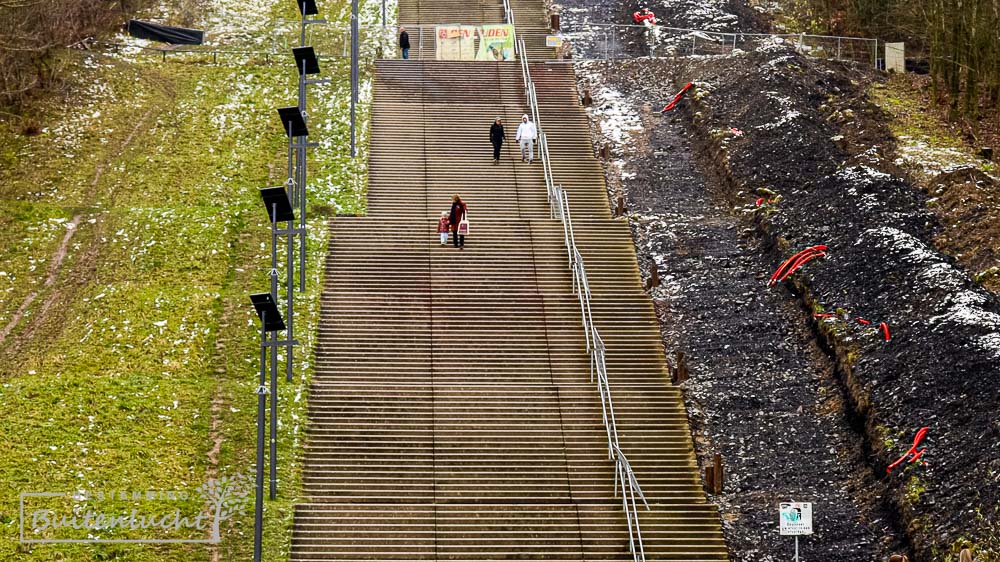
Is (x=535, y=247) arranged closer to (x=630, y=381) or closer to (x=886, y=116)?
(x=630, y=381)

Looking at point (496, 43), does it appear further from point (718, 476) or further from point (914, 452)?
point (914, 452)

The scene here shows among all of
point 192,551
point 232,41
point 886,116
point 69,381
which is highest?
point 232,41

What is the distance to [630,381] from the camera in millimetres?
29703

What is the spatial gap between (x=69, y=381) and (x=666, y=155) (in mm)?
17719

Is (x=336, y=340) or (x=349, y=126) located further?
(x=349, y=126)

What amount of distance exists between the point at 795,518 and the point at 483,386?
846 centimetres

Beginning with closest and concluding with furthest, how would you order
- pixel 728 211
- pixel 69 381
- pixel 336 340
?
pixel 69 381 < pixel 336 340 < pixel 728 211

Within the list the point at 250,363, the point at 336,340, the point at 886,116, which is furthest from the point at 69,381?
the point at 886,116

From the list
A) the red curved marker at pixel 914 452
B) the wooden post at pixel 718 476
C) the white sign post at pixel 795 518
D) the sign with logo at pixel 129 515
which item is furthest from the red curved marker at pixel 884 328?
the sign with logo at pixel 129 515

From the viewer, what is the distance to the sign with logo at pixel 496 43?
44.7 meters

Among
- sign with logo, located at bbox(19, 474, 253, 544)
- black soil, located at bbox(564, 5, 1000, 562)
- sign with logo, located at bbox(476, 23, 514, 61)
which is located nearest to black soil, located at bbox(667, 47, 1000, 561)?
black soil, located at bbox(564, 5, 1000, 562)

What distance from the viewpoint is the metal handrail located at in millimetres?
25531

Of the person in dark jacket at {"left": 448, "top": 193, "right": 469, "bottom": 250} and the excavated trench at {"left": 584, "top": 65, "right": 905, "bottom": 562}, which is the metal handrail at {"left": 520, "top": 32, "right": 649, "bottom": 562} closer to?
the excavated trench at {"left": 584, "top": 65, "right": 905, "bottom": 562}

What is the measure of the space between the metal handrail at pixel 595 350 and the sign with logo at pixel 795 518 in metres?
2.66
